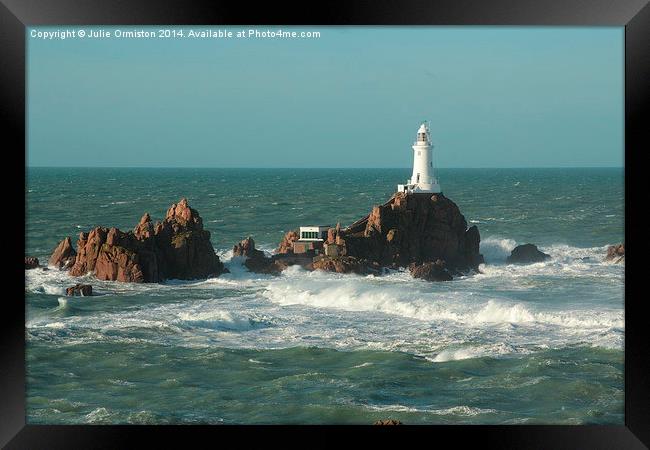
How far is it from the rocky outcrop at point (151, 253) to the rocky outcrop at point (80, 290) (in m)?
1.22

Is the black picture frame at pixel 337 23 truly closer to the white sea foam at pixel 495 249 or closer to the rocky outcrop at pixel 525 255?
the rocky outcrop at pixel 525 255

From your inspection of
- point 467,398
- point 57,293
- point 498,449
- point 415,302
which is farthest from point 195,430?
point 57,293

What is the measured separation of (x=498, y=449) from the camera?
959 centimetres

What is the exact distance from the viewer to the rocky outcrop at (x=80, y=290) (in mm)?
18719

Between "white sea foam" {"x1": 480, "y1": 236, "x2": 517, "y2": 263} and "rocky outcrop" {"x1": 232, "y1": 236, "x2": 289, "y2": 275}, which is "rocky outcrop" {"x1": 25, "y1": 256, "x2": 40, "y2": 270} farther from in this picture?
"white sea foam" {"x1": 480, "y1": 236, "x2": 517, "y2": 263}

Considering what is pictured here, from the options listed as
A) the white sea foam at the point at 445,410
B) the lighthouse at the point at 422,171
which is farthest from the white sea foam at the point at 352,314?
the lighthouse at the point at 422,171

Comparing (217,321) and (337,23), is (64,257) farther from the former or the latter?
(337,23)

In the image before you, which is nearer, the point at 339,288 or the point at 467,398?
the point at 467,398

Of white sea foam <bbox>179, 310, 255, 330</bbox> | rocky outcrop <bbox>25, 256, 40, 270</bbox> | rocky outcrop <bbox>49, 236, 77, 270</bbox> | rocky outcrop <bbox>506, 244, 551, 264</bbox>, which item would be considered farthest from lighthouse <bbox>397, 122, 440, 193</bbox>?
rocky outcrop <bbox>25, 256, 40, 270</bbox>

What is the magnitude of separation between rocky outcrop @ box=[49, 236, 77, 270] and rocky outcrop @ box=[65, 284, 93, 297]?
90.4 inches

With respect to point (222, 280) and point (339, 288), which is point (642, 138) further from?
point (222, 280)

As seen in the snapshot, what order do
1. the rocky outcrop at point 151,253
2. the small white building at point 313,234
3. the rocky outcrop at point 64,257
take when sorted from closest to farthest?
1. the rocky outcrop at point 151,253
2. the rocky outcrop at point 64,257
3. the small white building at point 313,234

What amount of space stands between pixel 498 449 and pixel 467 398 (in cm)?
313

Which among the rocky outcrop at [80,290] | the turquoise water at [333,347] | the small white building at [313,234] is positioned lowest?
the turquoise water at [333,347]
